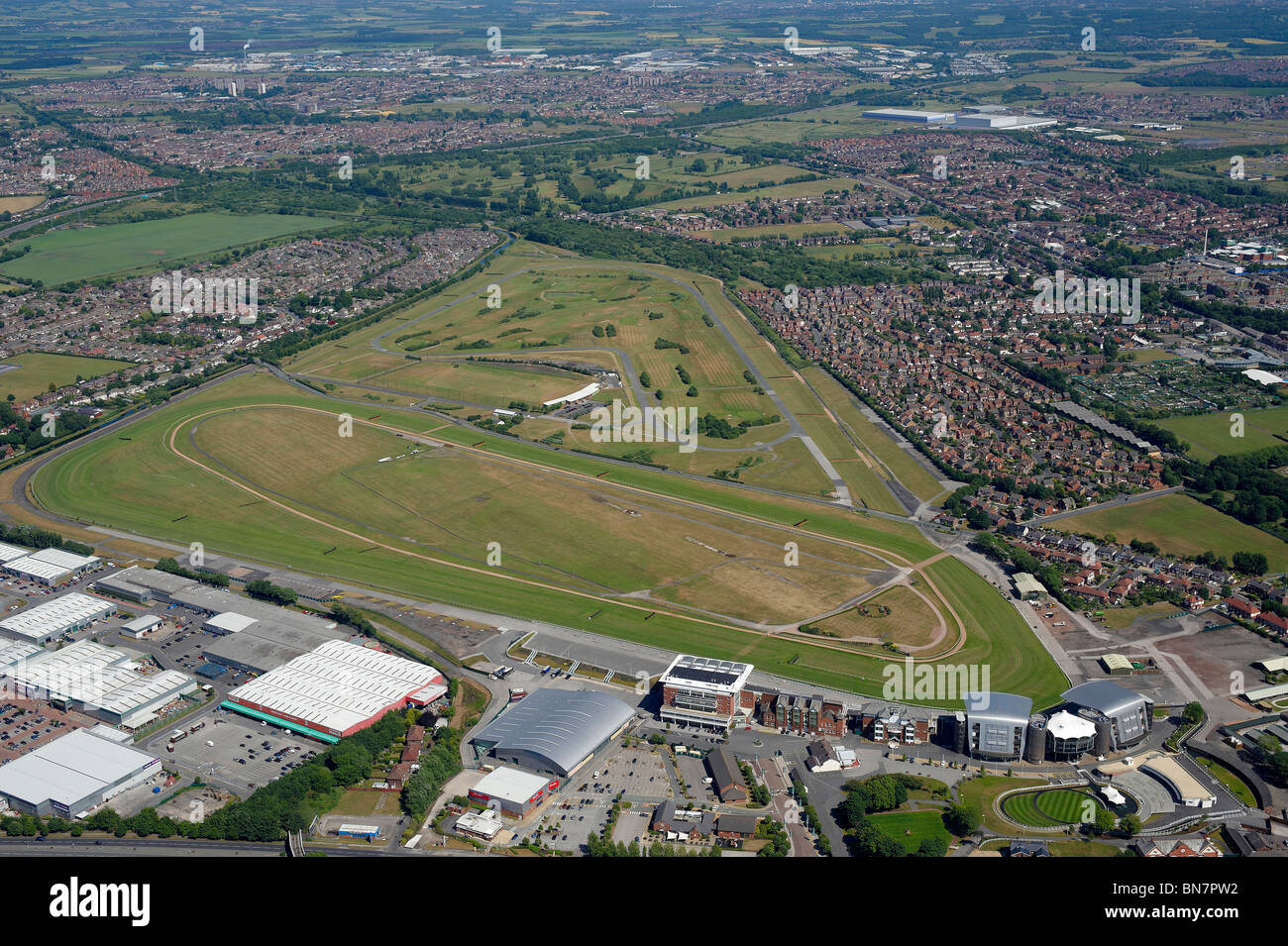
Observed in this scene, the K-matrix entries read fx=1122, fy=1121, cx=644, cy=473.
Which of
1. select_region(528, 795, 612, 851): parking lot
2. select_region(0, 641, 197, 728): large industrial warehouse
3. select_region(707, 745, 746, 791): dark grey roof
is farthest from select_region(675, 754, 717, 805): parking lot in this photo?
select_region(0, 641, 197, 728): large industrial warehouse

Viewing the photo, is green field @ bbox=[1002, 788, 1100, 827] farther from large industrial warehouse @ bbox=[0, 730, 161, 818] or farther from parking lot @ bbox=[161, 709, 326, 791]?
large industrial warehouse @ bbox=[0, 730, 161, 818]

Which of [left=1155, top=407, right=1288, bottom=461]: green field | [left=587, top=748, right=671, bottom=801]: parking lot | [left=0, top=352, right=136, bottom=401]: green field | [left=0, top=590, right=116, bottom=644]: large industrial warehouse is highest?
[left=0, top=352, right=136, bottom=401]: green field

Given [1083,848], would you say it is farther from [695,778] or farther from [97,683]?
[97,683]

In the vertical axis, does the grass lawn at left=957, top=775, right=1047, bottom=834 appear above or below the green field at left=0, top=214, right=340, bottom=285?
below

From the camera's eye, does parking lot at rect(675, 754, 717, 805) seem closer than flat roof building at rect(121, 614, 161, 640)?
Yes

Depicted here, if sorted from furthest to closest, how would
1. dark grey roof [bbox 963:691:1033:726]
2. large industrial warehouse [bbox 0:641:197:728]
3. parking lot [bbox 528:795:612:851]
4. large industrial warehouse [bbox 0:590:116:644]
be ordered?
large industrial warehouse [bbox 0:590:116:644], large industrial warehouse [bbox 0:641:197:728], dark grey roof [bbox 963:691:1033:726], parking lot [bbox 528:795:612:851]

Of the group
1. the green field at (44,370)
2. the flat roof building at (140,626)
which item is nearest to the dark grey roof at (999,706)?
the flat roof building at (140,626)

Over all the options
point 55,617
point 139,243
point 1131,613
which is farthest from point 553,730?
point 139,243
